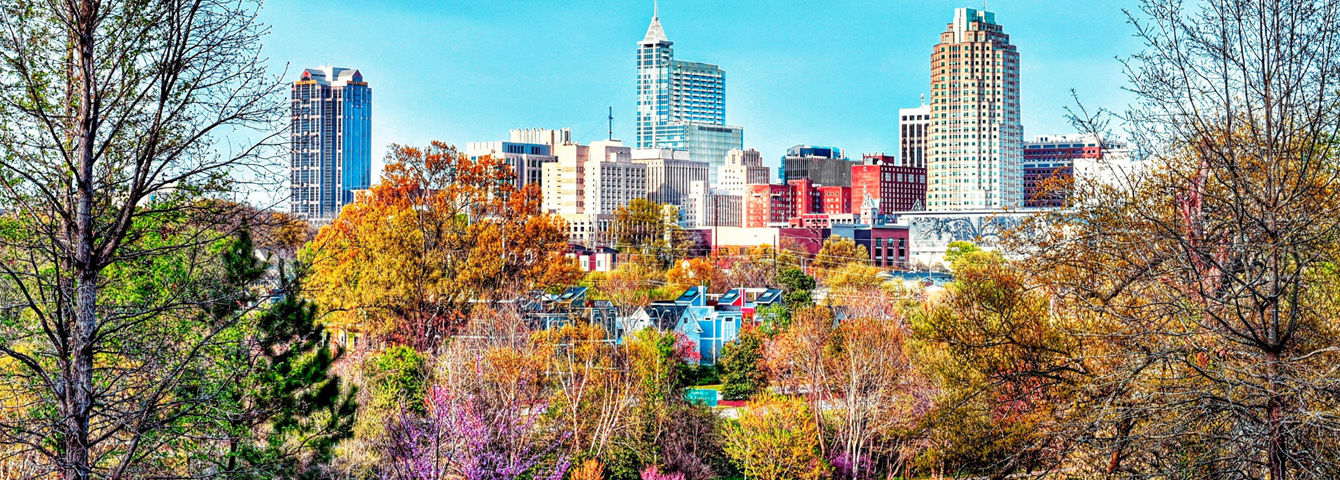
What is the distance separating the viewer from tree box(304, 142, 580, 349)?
36.3 metres

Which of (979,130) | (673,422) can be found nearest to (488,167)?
(673,422)

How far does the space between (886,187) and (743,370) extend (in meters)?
160

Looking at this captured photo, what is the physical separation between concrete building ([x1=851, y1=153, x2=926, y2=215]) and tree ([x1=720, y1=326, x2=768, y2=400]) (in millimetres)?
154295

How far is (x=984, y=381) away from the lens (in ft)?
53.1

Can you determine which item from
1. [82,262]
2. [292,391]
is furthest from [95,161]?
[292,391]

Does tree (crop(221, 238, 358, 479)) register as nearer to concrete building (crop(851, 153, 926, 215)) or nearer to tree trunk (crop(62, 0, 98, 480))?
tree trunk (crop(62, 0, 98, 480))

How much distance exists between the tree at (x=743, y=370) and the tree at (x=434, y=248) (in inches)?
232

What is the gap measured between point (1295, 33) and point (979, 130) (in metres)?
174

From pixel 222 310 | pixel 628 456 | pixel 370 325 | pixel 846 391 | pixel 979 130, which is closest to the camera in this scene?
pixel 222 310

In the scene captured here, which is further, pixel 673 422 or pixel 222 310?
pixel 673 422

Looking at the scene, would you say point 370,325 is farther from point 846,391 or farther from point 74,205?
point 74,205

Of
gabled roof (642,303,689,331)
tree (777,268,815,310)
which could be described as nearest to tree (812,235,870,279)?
tree (777,268,815,310)

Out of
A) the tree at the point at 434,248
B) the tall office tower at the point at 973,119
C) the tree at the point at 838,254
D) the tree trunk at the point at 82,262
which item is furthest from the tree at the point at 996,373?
the tall office tower at the point at 973,119

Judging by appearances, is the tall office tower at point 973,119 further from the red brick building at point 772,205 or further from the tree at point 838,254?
the tree at point 838,254
